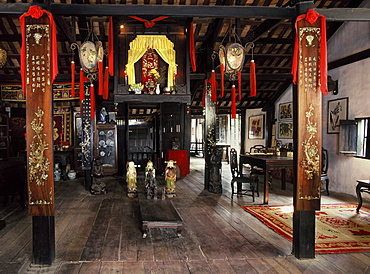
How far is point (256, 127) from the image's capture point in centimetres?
1184

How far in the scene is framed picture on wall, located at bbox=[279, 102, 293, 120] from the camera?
9453 millimetres

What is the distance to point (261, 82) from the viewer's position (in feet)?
34.5

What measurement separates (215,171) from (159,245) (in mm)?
3258

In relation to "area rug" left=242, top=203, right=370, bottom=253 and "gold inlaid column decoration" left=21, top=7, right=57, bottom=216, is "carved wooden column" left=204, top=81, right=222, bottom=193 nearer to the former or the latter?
"area rug" left=242, top=203, right=370, bottom=253

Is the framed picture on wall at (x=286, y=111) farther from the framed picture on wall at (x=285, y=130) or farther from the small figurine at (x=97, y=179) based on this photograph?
the small figurine at (x=97, y=179)

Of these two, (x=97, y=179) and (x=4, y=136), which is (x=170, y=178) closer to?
(x=97, y=179)

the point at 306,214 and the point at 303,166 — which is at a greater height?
the point at 303,166

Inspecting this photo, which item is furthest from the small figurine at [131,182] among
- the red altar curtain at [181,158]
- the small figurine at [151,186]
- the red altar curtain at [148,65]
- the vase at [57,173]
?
the vase at [57,173]

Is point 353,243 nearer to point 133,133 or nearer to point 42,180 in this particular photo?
point 42,180

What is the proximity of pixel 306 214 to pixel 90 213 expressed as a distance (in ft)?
11.6

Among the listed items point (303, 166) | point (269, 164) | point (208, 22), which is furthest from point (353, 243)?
point (208, 22)

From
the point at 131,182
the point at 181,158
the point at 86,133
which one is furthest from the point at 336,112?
the point at 86,133

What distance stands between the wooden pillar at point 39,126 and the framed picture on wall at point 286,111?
8.08 metres

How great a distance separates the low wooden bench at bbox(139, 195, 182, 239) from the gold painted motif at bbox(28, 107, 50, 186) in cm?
137
